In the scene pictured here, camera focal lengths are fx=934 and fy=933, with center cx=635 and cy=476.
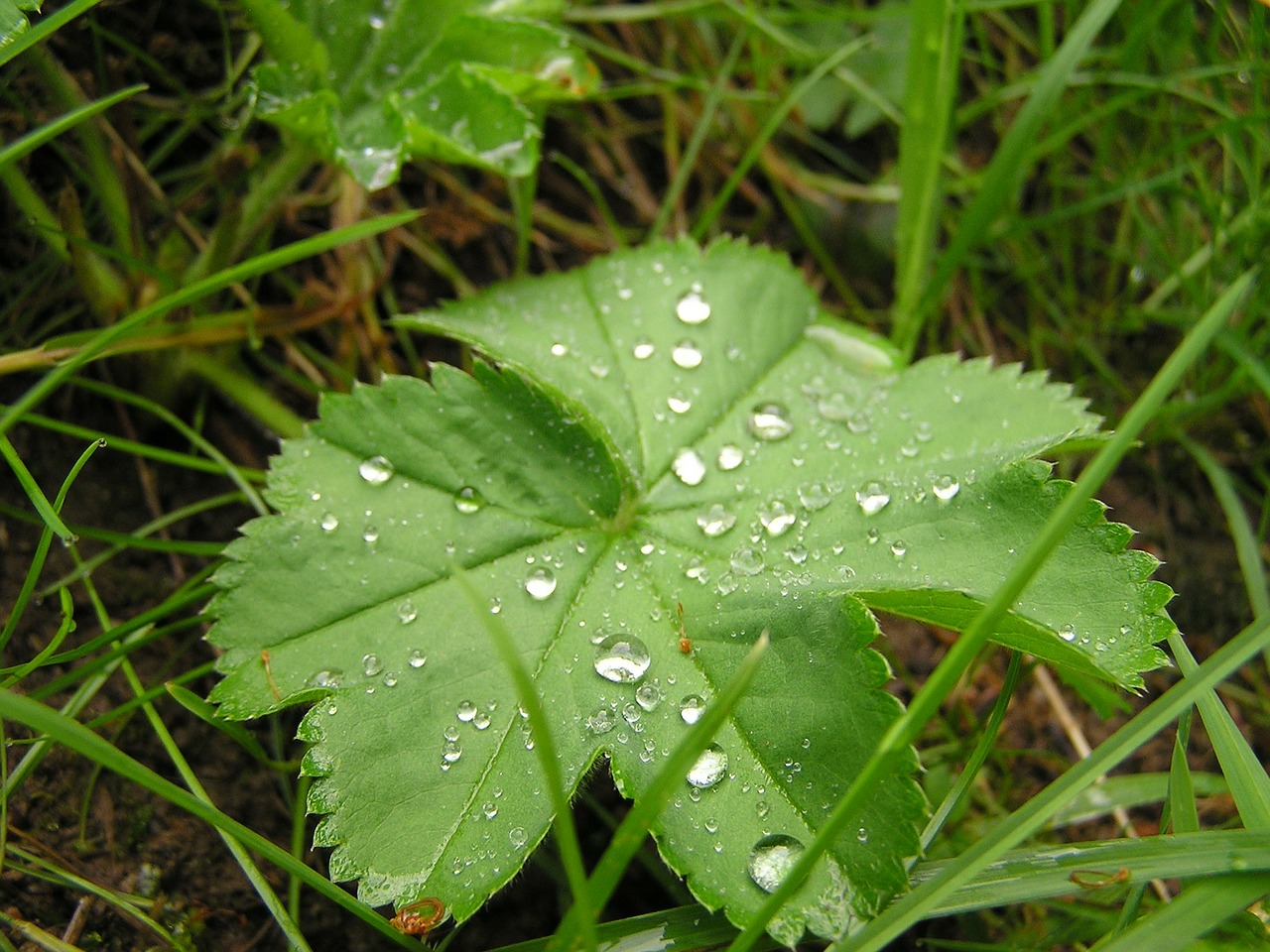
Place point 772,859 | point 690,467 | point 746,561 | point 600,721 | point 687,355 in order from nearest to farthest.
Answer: point 772,859 < point 600,721 < point 746,561 < point 690,467 < point 687,355

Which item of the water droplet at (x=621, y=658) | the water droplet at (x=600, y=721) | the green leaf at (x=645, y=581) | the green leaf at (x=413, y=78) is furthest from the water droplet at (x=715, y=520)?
the green leaf at (x=413, y=78)

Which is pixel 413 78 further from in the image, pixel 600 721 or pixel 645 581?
pixel 600 721

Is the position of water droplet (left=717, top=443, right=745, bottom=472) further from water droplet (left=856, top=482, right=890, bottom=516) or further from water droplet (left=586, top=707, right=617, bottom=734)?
water droplet (left=586, top=707, right=617, bottom=734)

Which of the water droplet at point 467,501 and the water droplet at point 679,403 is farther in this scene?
the water droplet at point 679,403

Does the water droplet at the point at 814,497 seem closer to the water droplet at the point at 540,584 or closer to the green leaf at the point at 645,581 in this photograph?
the green leaf at the point at 645,581

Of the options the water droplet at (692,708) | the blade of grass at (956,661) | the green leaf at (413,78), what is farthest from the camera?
the green leaf at (413,78)

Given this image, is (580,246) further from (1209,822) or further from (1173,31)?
(1209,822)

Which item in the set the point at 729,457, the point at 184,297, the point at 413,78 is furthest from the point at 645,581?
the point at 413,78
